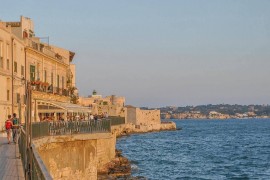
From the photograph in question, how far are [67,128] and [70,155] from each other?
1.39 metres

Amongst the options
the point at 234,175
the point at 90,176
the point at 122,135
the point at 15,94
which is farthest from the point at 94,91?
the point at 90,176

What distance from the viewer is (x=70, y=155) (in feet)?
87.5

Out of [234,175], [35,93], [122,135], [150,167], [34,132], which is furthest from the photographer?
[122,135]

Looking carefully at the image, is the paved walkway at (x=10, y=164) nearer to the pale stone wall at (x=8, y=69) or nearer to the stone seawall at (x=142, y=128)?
the pale stone wall at (x=8, y=69)

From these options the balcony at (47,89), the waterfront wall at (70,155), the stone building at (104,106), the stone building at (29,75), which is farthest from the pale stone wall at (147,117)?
the waterfront wall at (70,155)

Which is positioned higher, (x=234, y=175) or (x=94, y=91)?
(x=94, y=91)

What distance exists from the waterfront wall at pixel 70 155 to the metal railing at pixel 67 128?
308 millimetres

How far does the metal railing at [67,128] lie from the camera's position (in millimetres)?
23670

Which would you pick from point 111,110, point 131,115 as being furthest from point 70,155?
point 131,115

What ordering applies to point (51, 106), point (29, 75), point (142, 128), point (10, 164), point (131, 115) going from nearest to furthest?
point (10, 164) → point (51, 106) → point (29, 75) → point (131, 115) → point (142, 128)

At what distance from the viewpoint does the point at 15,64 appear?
122 ft

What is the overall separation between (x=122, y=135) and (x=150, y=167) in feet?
203

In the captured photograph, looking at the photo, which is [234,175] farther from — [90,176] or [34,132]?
A: [34,132]

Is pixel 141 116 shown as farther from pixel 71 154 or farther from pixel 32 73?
pixel 71 154
